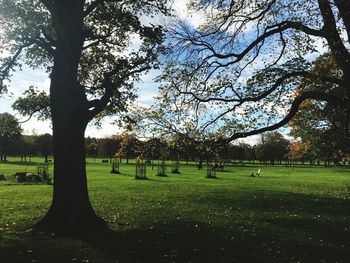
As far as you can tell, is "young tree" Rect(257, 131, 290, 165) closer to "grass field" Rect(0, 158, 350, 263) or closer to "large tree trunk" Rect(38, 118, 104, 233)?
"grass field" Rect(0, 158, 350, 263)

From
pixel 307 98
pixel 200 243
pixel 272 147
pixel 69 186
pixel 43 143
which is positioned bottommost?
pixel 200 243

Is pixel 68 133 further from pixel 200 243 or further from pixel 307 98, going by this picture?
pixel 307 98

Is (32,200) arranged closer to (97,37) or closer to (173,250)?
(97,37)

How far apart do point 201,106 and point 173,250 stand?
26.0ft

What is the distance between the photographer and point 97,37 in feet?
50.7

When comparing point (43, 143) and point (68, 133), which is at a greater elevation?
point (43, 143)

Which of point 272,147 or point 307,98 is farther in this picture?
point 272,147

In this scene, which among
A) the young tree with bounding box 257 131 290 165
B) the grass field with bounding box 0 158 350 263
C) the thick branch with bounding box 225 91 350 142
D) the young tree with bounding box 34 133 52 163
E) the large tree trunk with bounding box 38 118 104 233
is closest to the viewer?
the grass field with bounding box 0 158 350 263

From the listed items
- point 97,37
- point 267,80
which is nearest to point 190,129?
point 267,80

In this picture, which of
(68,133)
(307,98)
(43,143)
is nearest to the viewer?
(68,133)

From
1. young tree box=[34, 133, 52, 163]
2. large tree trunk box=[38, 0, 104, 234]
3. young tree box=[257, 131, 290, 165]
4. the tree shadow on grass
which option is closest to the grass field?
A: the tree shadow on grass

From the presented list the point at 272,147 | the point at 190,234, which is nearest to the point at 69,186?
the point at 190,234

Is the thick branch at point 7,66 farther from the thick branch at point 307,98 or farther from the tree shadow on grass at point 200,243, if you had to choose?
the thick branch at point 307,98

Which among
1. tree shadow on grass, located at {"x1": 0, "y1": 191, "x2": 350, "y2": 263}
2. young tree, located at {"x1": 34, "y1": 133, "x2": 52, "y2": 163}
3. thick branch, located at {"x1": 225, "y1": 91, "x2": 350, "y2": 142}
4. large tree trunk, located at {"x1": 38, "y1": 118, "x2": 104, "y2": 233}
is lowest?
tree shadow on grass, located at {"x1": 0, "y1": 191, "x2": 350, "y2": 263}
